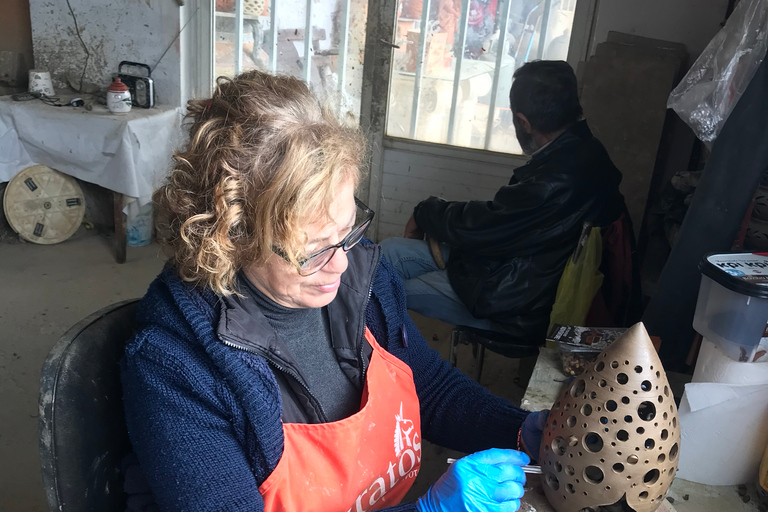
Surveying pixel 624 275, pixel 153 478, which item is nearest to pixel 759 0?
pixel 624 275

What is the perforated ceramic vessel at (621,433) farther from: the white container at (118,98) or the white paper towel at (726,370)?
the white container at (118,98)

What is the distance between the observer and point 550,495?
89 centimetres

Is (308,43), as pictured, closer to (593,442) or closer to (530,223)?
(530,223)

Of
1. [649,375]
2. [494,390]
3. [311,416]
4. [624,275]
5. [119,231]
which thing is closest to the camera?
[649,375]

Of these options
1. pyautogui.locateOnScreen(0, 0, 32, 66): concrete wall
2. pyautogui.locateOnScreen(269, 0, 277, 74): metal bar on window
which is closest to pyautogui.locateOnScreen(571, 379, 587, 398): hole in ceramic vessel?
pyautogui.locateOnScreen(269, 0, 277, 74): metal bar on window

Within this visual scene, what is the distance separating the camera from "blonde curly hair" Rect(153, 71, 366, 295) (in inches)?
36.9

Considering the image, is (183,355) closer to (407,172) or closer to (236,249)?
(236,249)

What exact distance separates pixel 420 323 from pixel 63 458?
2.38 metres

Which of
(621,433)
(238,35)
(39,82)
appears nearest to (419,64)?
(238,35)

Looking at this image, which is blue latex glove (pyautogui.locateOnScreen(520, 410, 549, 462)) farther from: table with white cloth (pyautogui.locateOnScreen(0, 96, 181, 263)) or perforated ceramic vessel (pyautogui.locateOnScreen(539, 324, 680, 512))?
table with white cloth (pyautogui.locateOnScreen(0, 96, 181, 263))

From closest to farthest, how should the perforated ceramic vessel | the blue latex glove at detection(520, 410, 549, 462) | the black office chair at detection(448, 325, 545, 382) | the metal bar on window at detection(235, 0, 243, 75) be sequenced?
1. the perforated ceramic vessel
2. the blue latex glove at detection(520, 410, 549, 462)
3. the black office chair at detection(448, 325, 545, 382)
4. the metal bar on window at detection(235, 0, 243, 75)

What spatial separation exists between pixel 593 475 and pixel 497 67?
2.69 meters

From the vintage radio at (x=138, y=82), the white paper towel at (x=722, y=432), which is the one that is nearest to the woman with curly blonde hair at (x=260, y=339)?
the white paper towel at (x=722, y=432)

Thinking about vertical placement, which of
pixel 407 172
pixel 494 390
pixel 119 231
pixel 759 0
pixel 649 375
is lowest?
pixel 494 390
